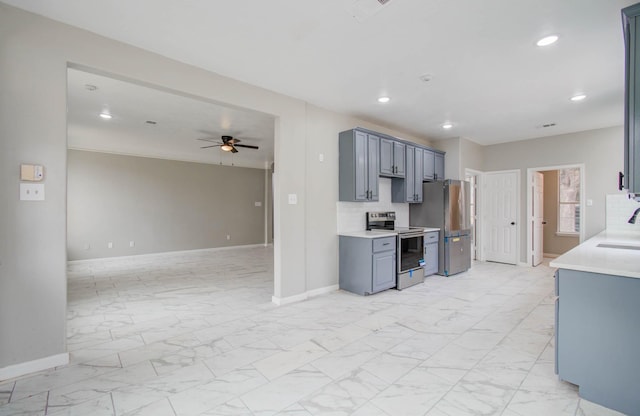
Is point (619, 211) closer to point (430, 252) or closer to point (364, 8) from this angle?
point (430, 252)

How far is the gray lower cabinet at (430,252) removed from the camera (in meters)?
5.14

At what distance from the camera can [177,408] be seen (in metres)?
1.81

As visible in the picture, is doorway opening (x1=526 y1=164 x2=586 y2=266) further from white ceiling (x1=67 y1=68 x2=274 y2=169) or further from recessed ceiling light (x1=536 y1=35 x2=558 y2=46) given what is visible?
white ceiling (x1=67 y1=68 x2=274 y2=169)

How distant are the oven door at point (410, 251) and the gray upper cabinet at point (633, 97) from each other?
9.22 feet

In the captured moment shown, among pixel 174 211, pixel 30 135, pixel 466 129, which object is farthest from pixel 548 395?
pixel 174 211

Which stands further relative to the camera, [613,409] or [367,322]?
[367,322]

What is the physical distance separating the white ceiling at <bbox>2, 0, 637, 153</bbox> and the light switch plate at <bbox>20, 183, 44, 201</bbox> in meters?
1.31

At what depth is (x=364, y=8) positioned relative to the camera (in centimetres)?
216

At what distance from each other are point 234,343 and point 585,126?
21.8ft

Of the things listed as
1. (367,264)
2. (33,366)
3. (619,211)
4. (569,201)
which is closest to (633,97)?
(367,264)

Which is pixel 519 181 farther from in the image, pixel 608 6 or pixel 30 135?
pixel 30 135

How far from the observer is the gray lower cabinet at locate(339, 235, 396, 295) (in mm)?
4094

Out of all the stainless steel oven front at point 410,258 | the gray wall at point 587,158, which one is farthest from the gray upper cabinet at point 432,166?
the gray wall at point 587,158

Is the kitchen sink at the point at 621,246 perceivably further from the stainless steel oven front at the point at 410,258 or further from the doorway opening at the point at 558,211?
the doorway opening at the point at 558,211
